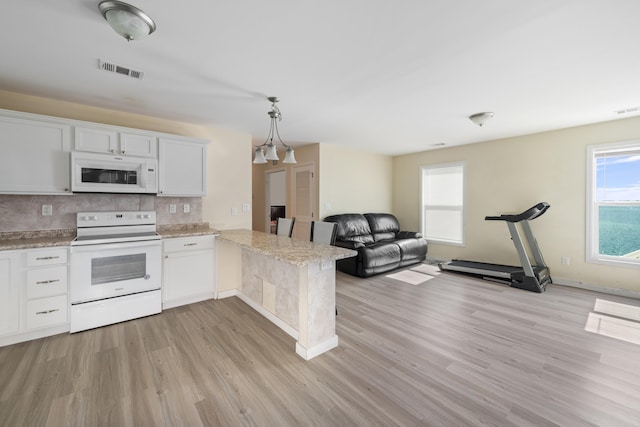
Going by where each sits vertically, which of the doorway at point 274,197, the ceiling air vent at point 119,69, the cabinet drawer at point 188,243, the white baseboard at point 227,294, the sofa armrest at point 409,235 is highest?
the ceiling air vent at point 119,69

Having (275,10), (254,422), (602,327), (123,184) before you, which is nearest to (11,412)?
(254,422)

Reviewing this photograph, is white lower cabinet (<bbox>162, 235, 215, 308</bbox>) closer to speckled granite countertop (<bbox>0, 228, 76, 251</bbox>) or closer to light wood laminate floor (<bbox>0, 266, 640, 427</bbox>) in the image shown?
light wood laminate floor (<bbox>0, 266, 640, 427</bbox>)

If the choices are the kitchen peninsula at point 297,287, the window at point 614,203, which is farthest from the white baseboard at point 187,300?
the window at point 614,203

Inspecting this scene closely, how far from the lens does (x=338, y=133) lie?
4496 mm

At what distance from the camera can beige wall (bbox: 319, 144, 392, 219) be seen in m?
5.35

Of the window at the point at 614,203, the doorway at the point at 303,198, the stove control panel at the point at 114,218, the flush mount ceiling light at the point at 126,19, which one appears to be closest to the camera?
the flush mount ceiling light at the point at 126,19

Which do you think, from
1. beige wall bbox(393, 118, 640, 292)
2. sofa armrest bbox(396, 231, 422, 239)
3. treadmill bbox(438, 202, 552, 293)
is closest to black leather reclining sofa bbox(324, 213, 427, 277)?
sofa armrest bbox(396, 231, 422, 239)

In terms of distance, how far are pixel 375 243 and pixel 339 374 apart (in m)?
3.29

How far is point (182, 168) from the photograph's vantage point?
3.45 m

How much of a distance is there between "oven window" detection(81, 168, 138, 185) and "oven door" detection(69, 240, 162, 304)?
736mm

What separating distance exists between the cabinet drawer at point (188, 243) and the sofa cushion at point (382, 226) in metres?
3.37

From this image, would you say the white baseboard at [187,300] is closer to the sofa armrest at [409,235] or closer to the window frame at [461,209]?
the sofa armrest at [409,235]

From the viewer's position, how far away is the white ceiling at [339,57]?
5.31 ft

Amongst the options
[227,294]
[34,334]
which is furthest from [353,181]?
[34,334]
